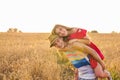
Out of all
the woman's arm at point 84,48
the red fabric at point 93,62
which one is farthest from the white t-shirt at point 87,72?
the woman's arm at point 84,48

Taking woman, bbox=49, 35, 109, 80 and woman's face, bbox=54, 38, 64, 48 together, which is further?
woman's face, bbox=54, 38, 64, 48

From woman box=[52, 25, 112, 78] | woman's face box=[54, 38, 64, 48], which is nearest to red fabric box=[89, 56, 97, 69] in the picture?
woman box=[52, 25, 112, 78]

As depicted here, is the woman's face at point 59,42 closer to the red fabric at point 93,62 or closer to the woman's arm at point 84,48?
the woman's arm at point 84,48

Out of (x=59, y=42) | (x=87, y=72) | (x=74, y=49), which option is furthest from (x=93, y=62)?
(x=59, y=42)

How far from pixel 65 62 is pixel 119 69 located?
1782mm

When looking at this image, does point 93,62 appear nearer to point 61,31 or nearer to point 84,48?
point 84,48

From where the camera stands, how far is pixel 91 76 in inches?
185

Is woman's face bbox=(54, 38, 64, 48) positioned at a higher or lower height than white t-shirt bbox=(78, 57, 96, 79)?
higher

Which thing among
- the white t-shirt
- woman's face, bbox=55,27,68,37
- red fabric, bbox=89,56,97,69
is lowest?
the white t-shirt

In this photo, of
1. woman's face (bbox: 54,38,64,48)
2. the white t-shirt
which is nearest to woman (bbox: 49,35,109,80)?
woman's face (bbox: 54,38,64,48)

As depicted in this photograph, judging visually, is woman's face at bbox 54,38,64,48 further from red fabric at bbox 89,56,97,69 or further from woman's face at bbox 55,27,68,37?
red fabric at bbox 89,56,97,69

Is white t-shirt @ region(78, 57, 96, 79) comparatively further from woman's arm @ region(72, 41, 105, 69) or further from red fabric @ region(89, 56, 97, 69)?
woman's arm @ region(72, 41, 105, 69)

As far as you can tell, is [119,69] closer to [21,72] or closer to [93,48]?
[21,72]

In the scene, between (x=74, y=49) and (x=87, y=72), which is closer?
(x=74, y=49)
